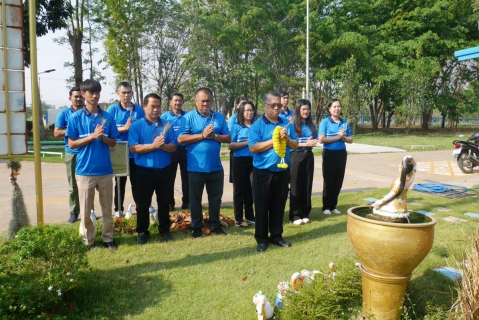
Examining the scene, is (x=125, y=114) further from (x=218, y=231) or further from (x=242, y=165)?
(x=218, y=231)

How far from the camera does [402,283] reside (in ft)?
8.85

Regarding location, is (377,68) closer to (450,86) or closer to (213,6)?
(450,86)

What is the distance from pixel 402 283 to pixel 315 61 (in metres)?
27.7

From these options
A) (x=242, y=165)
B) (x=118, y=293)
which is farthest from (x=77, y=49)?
(x=118, y=293)

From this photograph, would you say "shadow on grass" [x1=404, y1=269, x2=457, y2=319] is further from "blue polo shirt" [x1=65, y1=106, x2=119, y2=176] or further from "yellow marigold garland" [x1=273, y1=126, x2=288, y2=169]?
"blue polo shirt" [x1=65, y1=106, x2=119, y2=176]

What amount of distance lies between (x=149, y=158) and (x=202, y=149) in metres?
0.68

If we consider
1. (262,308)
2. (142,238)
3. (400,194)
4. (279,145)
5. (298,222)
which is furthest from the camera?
(298,222)

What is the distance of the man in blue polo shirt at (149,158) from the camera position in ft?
15.4

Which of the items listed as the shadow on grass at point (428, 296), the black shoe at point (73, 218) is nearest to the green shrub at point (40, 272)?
the black shoe at point (73, 218)

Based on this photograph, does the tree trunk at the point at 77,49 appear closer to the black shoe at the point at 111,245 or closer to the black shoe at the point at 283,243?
the black shoe at the point at 111,245

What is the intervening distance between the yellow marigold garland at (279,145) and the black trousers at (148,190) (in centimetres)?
147

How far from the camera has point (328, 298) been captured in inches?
115

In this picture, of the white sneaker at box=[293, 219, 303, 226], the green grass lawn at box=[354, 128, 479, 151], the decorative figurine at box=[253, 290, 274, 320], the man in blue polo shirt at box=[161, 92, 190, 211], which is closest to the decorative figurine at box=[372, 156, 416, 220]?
the decorative figurine at box=[253, 290, 274, 320]

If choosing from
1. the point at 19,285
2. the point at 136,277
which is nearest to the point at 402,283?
the point at 136,277
